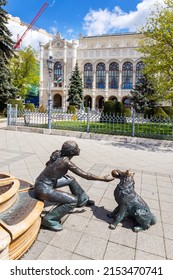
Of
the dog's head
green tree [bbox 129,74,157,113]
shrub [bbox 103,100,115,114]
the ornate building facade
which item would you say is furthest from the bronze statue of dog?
the ornate building facade

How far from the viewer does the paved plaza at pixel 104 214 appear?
264 centimetres

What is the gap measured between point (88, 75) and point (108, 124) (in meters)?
47.0

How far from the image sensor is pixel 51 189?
3105 millimetres

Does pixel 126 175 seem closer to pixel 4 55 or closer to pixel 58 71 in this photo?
pixel 4 55

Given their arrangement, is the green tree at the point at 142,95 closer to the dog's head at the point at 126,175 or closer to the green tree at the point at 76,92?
the green tree at the point at 76,92

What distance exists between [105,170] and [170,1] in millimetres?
9209

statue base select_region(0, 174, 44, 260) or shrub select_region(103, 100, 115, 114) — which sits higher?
shrub select_region(103, 100, 115, 114)

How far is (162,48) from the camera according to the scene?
10188mm

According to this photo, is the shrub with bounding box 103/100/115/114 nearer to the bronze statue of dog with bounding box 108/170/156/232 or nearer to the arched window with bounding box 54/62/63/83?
the bronze statue of dog with bounding box 108/170/156/232

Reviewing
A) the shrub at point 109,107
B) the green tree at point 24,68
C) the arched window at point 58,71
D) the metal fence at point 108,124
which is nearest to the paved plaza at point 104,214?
the metal fence at point 108,124

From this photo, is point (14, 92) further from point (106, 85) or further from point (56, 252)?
point (106, 85)

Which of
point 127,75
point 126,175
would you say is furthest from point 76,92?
point 126,175

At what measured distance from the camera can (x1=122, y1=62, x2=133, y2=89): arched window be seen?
53406mm

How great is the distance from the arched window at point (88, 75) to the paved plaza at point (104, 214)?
50579 millimetres
